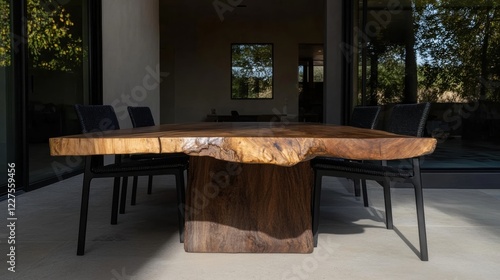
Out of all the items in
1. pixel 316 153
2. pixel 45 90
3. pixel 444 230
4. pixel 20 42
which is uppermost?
pixel 20 42

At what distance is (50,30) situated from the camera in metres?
4.40

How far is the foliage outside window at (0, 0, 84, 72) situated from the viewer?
3.62 metres

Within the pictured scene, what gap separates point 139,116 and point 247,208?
156 centimetres

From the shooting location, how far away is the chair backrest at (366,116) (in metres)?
2.87

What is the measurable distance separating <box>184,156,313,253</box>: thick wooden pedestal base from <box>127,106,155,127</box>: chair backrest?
1.12 meters

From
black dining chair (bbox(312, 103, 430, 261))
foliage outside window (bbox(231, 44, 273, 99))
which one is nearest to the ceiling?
foliage outside window (bbox(231, 44, 273, 99))

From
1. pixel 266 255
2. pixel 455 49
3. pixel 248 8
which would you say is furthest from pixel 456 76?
pixel 248 8

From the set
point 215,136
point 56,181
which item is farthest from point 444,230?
point 56,181

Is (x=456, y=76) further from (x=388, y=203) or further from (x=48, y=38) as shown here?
(x=48, y=38)

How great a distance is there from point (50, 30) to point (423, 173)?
3711 millimetres

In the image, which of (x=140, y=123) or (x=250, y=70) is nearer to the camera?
(x=140, y=123)

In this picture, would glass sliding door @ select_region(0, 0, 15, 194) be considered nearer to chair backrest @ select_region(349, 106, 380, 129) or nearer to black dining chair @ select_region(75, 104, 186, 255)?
black dining chair @ select_region(75, 104, 186, 255)

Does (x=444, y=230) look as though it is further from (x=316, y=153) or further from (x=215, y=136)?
(x=215, y=136)

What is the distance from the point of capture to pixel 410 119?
229cm
